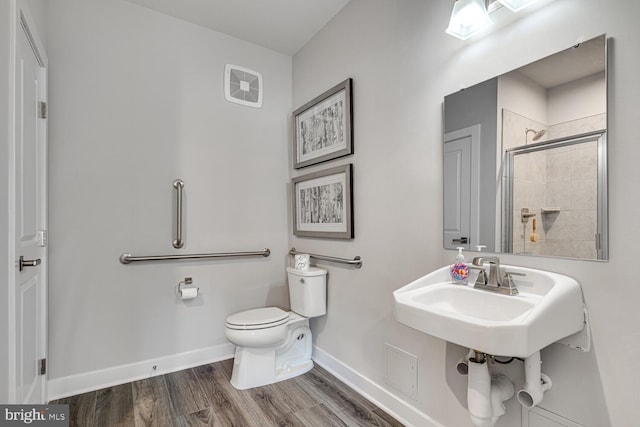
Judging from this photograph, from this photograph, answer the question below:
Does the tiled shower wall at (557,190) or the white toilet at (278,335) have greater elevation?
the tiled shower wall at (557,190)

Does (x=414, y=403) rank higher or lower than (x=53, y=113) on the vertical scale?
lower

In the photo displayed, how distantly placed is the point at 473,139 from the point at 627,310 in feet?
2.68

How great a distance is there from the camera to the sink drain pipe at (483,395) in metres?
1.23

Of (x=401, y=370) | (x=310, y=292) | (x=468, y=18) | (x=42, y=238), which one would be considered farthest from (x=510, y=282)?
(x=42, y=238)

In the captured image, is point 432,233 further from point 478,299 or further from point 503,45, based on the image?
point 503,45

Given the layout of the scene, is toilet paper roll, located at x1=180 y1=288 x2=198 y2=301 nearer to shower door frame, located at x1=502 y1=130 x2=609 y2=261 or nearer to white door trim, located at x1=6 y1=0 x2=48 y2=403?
white door trim, located at x1=6 y1=0 x2=48 y2=403

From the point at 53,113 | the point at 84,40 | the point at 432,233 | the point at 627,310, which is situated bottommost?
the point at 627,310

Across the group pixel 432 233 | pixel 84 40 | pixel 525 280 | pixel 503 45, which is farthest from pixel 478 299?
pixel 84 40

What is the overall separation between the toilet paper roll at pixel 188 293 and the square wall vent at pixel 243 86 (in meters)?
1.49

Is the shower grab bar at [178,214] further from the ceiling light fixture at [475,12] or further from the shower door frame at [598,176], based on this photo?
the shower door frame at [598,176]

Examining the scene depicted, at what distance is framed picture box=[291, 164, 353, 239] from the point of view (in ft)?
7.26

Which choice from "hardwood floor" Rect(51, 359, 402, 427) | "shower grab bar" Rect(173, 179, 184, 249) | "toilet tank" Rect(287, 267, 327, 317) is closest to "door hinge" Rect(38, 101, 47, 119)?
"shower grab bar" Rect(173, 179, 184, 249)

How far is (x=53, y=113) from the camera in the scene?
2.03 meters

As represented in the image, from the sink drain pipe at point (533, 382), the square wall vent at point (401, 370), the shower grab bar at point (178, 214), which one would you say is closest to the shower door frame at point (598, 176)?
the sink drain pipe at point (533, 382)
